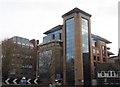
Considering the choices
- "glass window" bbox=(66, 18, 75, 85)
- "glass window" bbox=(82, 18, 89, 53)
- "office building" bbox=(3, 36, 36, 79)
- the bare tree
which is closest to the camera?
the bare tree

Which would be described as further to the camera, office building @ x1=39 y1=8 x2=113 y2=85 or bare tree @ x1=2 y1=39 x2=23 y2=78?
office building @ x1=39 y1=8 x2=113 y2=85

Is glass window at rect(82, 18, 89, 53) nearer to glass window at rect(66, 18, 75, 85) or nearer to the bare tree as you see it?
glass window at rect(66, 18, 75, 85)

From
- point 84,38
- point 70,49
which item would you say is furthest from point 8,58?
point 84,38

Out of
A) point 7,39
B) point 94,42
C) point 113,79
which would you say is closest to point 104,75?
point 113,79

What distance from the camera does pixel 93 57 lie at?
106m

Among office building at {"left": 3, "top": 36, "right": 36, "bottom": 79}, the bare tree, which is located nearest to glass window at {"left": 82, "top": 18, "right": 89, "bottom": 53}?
office building at {"left": 3, "top": 36, "right": 36, "bottom": 79}

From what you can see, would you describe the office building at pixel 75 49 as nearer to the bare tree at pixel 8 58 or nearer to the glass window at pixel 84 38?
the glass window at pixel 84 38

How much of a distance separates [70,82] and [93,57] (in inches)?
694

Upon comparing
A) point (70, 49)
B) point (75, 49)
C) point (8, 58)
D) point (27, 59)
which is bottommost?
point (8, 58)

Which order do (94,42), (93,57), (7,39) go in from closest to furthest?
(7,39) → (93,57) → (94,42)

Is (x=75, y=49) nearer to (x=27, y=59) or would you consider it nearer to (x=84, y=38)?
(x=84, y=38)

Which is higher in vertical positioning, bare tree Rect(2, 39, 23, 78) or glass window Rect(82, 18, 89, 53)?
glass window Rect(82, 18, 89, 53)

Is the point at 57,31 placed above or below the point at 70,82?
above

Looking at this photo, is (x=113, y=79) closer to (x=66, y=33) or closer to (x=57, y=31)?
(x=66, y=33)
